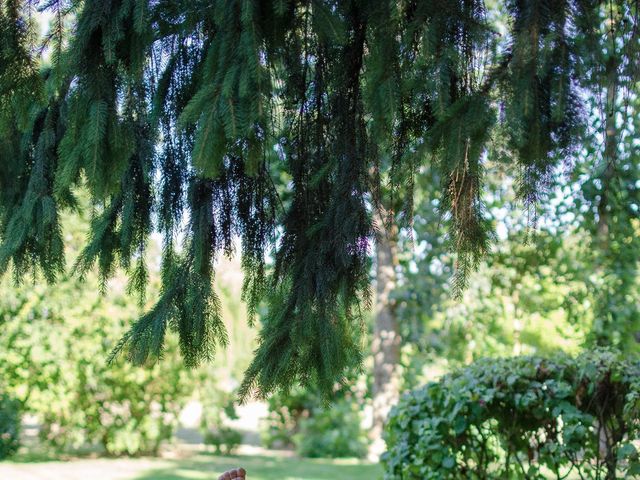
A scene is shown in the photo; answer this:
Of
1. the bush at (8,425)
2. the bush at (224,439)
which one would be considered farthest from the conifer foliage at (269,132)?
the bush at (224,439)

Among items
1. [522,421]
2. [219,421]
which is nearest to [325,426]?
[219,421]

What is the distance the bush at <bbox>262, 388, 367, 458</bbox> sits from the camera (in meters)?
9.83

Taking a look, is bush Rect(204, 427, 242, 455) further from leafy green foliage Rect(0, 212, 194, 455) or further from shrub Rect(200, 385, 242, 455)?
leafy green foliage Rect(0, 212, 194, 455)

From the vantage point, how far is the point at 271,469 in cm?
813

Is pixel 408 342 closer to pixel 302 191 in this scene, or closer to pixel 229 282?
pixel 229 282

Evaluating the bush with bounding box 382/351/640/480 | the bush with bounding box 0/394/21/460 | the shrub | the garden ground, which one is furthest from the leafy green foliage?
the bush with bounding box 382/351/640/480

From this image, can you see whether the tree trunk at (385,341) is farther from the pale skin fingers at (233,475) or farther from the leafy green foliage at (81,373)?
the pale skin fingers at (233,475)

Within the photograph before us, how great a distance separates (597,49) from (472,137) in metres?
0.48

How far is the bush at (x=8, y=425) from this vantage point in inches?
332

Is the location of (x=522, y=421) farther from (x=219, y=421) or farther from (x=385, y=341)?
(x=219, y=421)

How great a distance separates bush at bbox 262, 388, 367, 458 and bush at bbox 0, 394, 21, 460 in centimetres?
306

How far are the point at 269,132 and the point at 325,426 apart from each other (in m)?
8.18

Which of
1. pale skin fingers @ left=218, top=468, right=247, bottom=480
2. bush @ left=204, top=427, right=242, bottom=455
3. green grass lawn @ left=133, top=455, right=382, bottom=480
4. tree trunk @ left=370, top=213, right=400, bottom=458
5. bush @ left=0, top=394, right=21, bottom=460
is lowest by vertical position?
green grass lawn @ left=133, top=455, right=382, bottom=480

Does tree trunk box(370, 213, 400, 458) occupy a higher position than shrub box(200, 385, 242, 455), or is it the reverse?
tree trunk box(370, 213, 400, 458)
